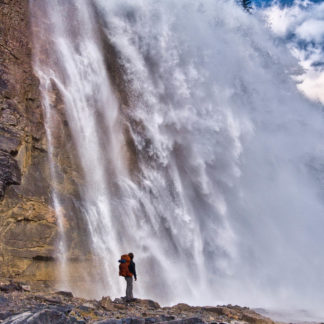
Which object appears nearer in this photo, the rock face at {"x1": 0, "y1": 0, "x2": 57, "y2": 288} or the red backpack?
the red backpack

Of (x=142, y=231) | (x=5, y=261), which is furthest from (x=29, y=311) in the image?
(x=142, y=231)

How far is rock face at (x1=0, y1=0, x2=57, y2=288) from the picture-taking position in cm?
1224

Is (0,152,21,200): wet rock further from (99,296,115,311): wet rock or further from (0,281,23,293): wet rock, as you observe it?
(99,296,115,311): wet rock

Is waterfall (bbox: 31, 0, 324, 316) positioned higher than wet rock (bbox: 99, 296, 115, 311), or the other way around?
waterfall (bbox: 31, 0, 324, 316)

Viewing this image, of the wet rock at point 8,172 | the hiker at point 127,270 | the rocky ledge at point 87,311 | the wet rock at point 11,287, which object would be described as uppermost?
the wet rock at point 8,172

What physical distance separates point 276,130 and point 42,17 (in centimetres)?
1817

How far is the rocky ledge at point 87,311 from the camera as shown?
7355mm

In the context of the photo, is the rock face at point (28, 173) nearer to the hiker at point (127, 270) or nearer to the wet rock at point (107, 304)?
the hiker at point (127, 270)

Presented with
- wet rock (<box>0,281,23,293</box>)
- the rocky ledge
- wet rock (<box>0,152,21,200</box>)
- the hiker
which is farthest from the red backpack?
wet rock (<box>0,152,21,200</box>)

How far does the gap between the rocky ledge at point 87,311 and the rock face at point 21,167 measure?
2.31 m

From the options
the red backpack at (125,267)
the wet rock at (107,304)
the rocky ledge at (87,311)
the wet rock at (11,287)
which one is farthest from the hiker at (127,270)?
the wet rock at (11,287)

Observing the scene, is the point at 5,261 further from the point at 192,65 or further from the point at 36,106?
the point at 192,65

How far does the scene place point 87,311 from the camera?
350 inches

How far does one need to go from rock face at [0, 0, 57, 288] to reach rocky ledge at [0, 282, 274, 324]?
2315 mm
